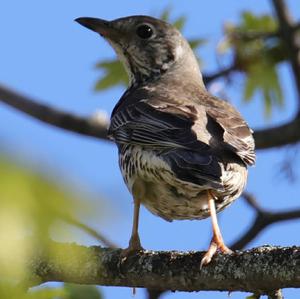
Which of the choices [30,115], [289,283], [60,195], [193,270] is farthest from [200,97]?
[60,195]

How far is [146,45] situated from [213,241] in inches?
125

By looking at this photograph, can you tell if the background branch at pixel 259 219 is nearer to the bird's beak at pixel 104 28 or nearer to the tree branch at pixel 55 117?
the tree branch at pixel 55 117

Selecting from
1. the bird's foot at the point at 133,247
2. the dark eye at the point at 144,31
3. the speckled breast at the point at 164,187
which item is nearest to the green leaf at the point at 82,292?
the bird's foot at the point at 133,247

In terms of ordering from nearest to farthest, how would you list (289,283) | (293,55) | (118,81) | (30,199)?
(30,199), (289,283), (293,55), (118,81)

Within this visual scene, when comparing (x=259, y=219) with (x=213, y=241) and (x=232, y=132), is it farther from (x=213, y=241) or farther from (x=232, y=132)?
(x=213, y=241)

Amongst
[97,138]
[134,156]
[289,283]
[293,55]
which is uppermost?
[293,55]

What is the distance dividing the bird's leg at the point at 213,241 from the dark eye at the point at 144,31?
245 centimetres

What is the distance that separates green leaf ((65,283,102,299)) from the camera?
3082mm

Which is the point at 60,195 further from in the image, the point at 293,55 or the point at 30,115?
the point at 30,115

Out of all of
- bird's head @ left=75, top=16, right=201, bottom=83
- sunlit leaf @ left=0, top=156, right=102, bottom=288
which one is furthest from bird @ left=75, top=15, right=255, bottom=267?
sunlit leaf @ left=0, top=156, right=102, bottom=288

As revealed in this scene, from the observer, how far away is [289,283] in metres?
3.38

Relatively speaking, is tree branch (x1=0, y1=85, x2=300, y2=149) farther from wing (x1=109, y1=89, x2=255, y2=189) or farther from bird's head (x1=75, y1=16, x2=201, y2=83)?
wing (x1=109, y1=89, x2=255, y2=189)

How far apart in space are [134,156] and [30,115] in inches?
74.8

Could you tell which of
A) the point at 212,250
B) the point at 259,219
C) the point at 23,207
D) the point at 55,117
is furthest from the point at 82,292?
the point at 55,117
